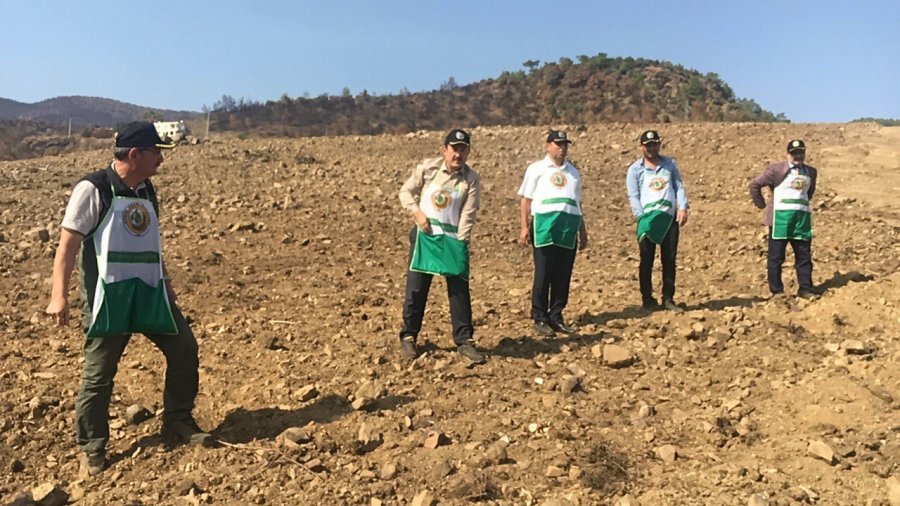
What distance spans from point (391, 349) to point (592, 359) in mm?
1379

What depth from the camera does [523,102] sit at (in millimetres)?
42312

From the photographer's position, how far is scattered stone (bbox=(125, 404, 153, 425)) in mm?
3883

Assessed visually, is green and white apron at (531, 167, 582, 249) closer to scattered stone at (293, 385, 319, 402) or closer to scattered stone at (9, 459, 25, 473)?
scattered stone at (293, 385, 319, 402)

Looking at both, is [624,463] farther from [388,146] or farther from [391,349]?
[388,146]

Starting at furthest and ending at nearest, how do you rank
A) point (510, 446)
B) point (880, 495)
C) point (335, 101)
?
point (335, 101) < point (510, 446) < point (880, 495)

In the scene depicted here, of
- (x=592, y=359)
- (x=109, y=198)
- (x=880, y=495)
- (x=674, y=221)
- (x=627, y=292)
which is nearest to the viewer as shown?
(x=880, y=495)

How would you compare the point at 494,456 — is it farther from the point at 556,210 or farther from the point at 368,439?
the point at 556,210

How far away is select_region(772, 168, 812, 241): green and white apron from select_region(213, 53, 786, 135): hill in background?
84.8 feet

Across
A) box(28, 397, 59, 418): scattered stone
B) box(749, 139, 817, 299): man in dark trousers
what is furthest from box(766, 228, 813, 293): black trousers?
box(28, 397, 59, 418): scattered stone

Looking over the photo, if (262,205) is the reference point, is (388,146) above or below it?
above

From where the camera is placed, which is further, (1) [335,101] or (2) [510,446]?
(1) [335,101]

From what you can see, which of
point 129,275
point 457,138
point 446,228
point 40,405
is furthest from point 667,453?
point 40,405

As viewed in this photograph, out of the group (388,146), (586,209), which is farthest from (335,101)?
(586,209)

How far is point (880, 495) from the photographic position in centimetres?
310
